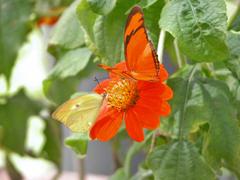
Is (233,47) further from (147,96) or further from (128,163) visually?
(128,163)

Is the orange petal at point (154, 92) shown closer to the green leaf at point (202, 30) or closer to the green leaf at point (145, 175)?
the green leaf at point (202, 30)

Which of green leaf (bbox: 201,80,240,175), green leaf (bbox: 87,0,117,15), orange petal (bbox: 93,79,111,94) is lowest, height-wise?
green leaf (bbox: 201,80,240,175)

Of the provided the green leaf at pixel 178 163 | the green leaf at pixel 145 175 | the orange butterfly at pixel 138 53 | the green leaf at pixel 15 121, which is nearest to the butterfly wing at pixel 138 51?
the orange butterfly at pixel 138 53

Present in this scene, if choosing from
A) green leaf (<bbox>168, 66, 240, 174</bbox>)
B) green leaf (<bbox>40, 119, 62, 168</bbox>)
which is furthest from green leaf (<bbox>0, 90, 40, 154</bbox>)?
green leaf (<bbox>168, 66, 240, 174</bbox>)

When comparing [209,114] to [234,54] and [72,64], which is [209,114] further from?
[72,64]

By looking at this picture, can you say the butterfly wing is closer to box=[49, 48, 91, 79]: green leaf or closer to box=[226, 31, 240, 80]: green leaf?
box=[226, 31, 240, 80]: green leaf

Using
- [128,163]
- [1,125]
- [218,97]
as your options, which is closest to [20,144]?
[1,125]
